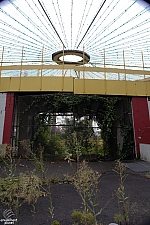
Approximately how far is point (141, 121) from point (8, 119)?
10487mm

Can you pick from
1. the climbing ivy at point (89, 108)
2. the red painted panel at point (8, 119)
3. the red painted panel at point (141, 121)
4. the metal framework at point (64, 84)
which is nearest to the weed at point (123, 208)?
the metal framework at point (64, 84)

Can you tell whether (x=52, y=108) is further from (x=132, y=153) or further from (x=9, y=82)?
(x=132, y=153)

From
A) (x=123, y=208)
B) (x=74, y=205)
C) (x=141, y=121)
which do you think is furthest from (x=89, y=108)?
(x=123, y=208)

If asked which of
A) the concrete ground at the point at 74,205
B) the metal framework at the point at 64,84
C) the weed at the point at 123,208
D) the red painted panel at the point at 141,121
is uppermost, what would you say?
the metal framework at the point at 64,84

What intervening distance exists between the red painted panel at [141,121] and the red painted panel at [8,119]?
9711 millimetres

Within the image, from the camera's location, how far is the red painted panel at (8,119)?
36.9 feet

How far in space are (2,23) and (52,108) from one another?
20.9 ft

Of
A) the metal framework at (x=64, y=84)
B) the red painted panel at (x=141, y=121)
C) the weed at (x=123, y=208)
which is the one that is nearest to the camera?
the weed at (x=123, y=208)

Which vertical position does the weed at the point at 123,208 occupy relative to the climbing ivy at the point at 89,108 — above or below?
below

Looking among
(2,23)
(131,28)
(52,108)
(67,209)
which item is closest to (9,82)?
(2,23)

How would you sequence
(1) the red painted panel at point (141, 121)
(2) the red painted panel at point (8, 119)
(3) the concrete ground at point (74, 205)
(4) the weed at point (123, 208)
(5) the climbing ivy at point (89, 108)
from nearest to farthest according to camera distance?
(4) the weed at point (123, 208) → (3) the concrete ground at point (74, 205) → (2) the red painted panel at point (8, 119) → (5) the climbing ivy at point (89, 108) → (1) the red painted panel at point (141, 121)

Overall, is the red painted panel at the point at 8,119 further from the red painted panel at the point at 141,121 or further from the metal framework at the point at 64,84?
the red painted panel at the point at 141,121

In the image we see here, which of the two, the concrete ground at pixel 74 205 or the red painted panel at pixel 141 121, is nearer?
the concrete ground at pixel 74 205

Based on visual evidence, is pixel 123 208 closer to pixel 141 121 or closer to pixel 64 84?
pixel 64 84
